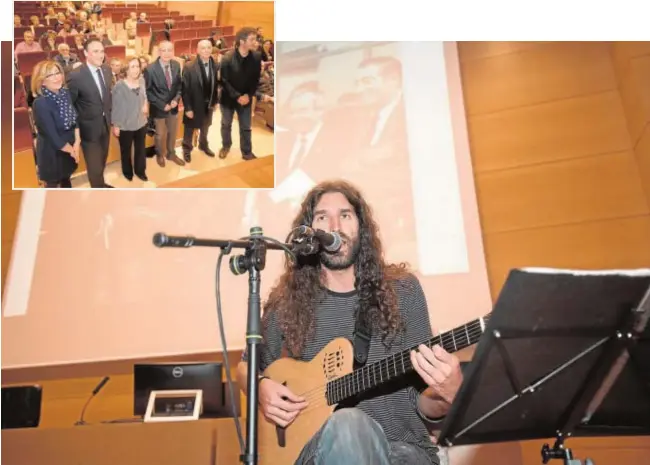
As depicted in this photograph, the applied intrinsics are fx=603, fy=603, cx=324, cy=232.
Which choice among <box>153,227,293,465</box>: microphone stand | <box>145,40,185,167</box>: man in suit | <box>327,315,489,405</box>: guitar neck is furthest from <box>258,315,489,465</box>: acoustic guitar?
<box>145,40,185,167</box>: man in suit

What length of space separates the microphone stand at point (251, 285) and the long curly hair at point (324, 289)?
0.41 meters

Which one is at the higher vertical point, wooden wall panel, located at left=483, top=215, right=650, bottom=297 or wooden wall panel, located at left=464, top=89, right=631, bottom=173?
wooden wall panel, located at left=464, top=89, right=631, bottom=173

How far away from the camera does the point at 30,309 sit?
276cm

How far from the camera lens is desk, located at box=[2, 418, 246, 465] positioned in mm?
2295

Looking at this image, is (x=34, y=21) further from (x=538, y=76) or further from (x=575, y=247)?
(x=575, y=247)

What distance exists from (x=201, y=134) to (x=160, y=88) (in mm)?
279

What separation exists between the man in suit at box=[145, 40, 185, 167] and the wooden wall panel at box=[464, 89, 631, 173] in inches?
55.0

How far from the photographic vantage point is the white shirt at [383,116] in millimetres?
2816

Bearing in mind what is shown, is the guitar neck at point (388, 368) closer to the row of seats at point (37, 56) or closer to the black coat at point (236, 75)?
the black coat at point (236, 75)

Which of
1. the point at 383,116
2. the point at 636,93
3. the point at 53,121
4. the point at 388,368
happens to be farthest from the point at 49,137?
the point at 636,93

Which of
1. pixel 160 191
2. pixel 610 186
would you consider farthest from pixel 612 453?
pixel 160 191

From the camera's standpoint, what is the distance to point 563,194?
105 inches

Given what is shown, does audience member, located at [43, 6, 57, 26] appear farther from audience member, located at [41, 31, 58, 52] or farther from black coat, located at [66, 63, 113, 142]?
black coat, located at [66, 63, 113, 142]

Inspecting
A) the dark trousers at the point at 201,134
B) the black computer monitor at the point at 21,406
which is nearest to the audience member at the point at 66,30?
the dark trousers at the point at 201,134
